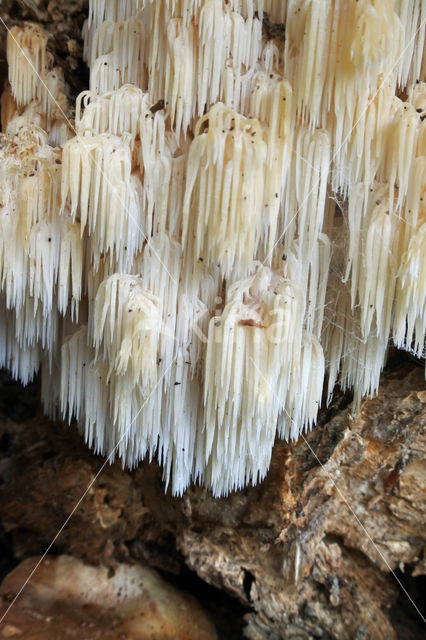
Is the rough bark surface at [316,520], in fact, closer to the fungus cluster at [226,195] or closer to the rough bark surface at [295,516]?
the rough bark surface at [295,516]

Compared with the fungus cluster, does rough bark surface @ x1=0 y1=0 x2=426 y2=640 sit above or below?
below

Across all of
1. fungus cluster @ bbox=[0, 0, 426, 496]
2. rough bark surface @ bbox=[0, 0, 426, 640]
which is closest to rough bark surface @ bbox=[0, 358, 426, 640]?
rough bark surface @ bbox=[0, 0, 426, 640]

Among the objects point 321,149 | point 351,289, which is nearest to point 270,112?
point 321,149

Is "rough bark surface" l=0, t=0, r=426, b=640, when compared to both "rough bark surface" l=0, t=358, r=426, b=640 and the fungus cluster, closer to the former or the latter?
"rough bark surface" l=0, t=358, r=426, b=640

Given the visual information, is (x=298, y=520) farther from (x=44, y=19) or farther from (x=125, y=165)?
(x=44, y=19)

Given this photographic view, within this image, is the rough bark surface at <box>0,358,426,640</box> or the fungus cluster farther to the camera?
the rough bark surface at <box>0,358,426,640</box>

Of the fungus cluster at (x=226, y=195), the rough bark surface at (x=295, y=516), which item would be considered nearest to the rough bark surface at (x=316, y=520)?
the rough bark surface at (x=295, y=516)

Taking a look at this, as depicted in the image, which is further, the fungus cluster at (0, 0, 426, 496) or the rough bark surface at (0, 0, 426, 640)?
the rough bark surface at (0, 0, 426, 640)
